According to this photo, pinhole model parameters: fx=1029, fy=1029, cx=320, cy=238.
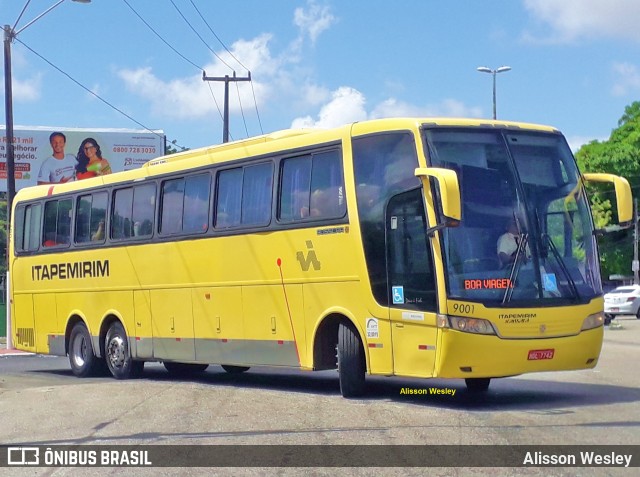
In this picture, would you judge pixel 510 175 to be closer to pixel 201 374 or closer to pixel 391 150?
pixel 391 150

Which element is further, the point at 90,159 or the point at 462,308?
the point at 90,159

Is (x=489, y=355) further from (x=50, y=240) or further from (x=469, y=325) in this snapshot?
(x=50, y=240)

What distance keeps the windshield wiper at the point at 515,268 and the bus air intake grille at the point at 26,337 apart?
12.7 m

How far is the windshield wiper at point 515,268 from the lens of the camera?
11.8m

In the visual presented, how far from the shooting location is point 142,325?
709 inches

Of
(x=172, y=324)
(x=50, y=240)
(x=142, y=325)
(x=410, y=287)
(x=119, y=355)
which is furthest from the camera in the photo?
(x=50, y=240)

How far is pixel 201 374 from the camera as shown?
19719mm

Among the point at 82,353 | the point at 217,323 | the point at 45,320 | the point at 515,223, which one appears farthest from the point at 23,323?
the point at 515,223

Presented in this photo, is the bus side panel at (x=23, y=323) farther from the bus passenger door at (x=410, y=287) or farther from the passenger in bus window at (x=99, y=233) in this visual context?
the bus passenger door at (x=410, y=287)

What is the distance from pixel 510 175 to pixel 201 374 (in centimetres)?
931

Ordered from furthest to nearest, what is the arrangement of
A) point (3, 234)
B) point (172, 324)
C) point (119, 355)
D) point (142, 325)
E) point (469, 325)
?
1. point (3, 234)
2. point (119, 355)
3. point (142, 325)
4. point (172, 324)
5. point (469, 325)

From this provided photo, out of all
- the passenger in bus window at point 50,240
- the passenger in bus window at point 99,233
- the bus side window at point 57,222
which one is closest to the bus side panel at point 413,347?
the passenger in bus window at point 99,233

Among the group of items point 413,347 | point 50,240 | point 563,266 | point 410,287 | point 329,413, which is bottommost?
point 329,413

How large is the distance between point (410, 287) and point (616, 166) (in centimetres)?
5219
